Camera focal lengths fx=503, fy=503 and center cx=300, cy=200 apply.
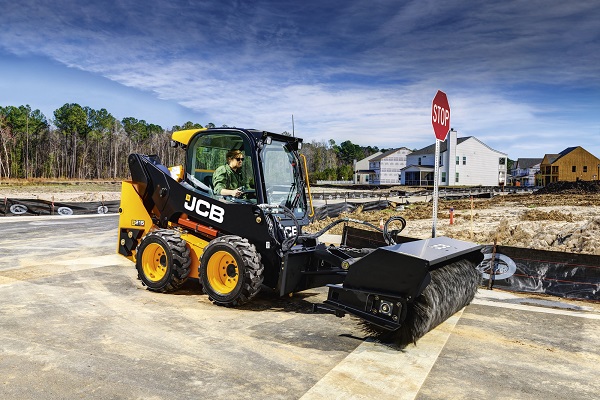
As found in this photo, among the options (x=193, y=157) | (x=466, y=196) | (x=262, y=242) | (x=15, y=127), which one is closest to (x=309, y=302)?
(x=262, y=242)

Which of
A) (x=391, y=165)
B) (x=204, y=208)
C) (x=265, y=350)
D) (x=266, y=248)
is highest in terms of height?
(x=391, y=165)

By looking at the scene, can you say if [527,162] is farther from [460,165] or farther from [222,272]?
[222,272]

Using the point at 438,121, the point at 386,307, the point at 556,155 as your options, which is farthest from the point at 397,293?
the point at 556,155

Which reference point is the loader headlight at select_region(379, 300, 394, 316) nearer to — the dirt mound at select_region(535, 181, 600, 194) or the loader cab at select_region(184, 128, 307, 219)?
the loader cab at select_region(184, 128, 307, 219)

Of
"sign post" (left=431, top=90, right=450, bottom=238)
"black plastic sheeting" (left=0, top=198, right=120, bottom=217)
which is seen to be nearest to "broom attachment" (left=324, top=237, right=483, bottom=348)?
"sign post" (left=431, top=90, right=450, bottom=238)

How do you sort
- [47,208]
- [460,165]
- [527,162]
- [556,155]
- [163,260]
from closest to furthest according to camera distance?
1. [163,260]
2. [47,208]
3. [460,165]
4. [556,155]
5. [527,162]


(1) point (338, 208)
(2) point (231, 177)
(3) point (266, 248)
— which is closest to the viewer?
(3) point (266, 248)

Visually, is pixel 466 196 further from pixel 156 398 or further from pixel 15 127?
pixel 15 127

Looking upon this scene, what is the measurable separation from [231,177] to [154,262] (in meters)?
1.86

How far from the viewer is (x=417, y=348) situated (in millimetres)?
5484

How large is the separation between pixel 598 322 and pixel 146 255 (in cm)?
653

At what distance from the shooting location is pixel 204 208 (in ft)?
24.7

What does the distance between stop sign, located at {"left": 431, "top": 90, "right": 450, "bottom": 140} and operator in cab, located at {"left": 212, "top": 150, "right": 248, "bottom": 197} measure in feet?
8.96

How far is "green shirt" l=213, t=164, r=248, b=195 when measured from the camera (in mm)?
7371
